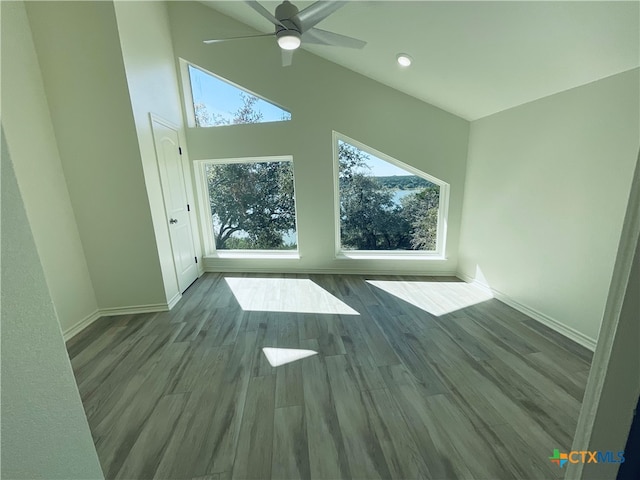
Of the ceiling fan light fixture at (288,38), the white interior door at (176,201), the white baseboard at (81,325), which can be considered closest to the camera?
the ceiling fan light fixture at (288,38)

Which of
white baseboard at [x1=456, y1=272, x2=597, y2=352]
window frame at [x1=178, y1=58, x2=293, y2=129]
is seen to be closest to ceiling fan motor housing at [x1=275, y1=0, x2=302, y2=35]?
window frame at [x1=178, y1=58, x2=293, y2=129]

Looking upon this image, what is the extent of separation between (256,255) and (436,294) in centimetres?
266

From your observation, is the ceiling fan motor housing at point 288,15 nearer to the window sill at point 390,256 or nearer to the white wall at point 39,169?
the white wall at point 39,169

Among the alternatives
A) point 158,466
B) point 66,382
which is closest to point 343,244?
point 158,466

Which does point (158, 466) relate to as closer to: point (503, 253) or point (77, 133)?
point (77, 133)

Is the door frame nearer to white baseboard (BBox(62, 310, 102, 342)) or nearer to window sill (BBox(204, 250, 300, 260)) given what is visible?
window sill (BBox(204, 250, 300, 260))

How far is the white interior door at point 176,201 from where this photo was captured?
3.09 meters

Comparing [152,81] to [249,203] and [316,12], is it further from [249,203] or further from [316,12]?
[316,12]

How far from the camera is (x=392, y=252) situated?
404 cm

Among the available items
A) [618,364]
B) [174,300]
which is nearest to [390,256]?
[174,300]

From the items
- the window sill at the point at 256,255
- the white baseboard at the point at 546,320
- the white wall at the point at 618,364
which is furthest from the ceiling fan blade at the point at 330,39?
the white baseboard at the point at 546,320

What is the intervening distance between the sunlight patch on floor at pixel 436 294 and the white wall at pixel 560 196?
26 cm

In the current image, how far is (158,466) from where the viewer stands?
1.36 m

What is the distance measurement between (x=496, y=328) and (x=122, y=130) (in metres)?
4.09
